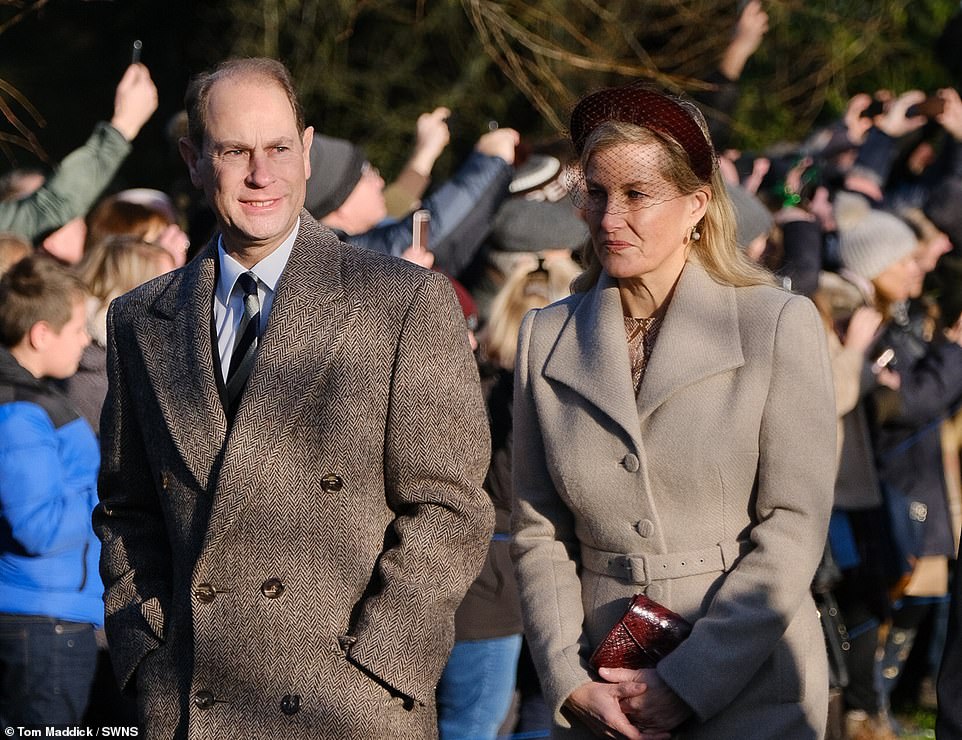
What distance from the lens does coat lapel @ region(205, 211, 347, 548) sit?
3297 mm

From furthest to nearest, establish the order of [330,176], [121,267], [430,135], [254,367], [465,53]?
1. [465,53]
2. [430,135]
3. [330,176]
4. [121,267]
5. [254,367]

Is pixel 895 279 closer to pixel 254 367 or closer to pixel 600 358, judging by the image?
pixel 600 358

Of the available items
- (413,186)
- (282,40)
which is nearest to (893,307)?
(413,186)

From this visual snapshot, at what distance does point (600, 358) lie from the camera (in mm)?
3652

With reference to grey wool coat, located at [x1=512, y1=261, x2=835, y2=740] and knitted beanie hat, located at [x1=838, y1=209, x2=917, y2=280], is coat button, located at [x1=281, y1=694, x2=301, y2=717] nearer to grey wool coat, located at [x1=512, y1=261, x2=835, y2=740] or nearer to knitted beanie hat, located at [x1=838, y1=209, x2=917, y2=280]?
grey wool coat, located at [x1=512, y1=261, x2=835, y2=740]

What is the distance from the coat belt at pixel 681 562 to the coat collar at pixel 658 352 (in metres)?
0.27

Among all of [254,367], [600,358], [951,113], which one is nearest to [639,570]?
[600,358]

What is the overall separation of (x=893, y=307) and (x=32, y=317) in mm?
4132

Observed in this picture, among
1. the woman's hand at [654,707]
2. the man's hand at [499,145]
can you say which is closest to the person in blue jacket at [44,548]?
the man's hand at [499,145]

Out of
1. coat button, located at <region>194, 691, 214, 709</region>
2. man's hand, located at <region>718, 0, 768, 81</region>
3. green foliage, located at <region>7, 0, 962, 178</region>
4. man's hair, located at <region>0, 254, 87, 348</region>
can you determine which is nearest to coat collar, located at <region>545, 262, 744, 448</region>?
coat button, located at <region>194, 691, 214, 709</region>

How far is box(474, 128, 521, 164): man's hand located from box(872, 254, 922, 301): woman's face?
2.01m

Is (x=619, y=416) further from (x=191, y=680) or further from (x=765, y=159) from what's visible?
(x=765, y=159)

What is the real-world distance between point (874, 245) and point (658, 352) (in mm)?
4121

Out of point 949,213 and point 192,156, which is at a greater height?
point 192,156
